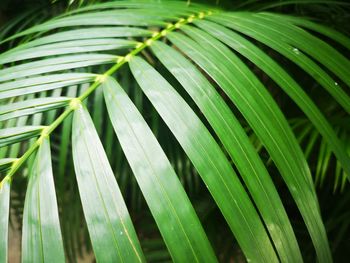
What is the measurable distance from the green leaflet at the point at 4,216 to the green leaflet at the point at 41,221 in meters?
0.02

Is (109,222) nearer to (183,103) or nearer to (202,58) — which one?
(183,103)

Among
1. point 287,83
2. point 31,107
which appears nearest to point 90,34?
point 31,107

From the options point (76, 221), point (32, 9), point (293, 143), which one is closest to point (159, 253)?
point (76, 221)

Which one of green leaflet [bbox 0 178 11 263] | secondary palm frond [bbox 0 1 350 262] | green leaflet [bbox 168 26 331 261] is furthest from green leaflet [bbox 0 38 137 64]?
green leaflet [bbox 0 178 11 263]

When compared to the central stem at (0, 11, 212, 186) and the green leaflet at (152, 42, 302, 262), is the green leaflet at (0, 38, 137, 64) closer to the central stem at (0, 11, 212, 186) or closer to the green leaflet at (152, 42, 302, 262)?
the central stem at (0, 11, 212, 186)

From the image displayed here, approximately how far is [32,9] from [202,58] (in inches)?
32.2

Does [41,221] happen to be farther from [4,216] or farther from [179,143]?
[179,143]

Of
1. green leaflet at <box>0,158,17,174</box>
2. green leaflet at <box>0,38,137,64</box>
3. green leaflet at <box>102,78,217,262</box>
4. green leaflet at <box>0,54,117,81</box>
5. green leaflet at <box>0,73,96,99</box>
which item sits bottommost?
green leaflet at <box>102,78,217,262</box>

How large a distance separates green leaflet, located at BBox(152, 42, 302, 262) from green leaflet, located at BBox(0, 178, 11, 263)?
0.22 meters

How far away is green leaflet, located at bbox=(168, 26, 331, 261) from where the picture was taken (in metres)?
0.36

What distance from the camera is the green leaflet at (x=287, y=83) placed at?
16.4 inches

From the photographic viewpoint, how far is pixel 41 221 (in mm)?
291

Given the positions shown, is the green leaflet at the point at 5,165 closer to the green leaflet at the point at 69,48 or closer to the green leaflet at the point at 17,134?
the green leaflet at the point at 17,134

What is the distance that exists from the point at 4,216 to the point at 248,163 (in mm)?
249
